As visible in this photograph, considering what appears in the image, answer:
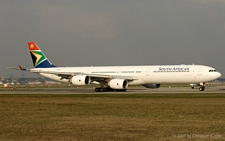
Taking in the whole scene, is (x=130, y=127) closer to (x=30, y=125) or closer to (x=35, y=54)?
(x=30, y=125)

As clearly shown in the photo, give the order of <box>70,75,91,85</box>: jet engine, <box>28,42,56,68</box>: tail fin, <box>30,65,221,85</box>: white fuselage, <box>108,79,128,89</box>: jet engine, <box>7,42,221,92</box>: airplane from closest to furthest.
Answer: <box>30,65,221,85</box>: white fuselage
<box>7,42,221,92</box>: airplane
<box>108,79,128,89</box>: jet engine
<box>70,75,91,85</box>: jet engine
<box>28,42,56,68</box>: tail fin

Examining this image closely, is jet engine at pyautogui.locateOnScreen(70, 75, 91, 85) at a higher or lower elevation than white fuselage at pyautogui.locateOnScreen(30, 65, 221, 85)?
lower

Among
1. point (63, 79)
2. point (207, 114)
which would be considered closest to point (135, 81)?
point (63, 79)

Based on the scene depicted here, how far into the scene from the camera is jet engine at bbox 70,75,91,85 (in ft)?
180

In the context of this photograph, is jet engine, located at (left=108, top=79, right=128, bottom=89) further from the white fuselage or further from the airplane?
the white fuselage

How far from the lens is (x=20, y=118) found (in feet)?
66.6

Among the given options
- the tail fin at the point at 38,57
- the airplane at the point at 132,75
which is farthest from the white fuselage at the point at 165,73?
the tail fin at the point at 38,57

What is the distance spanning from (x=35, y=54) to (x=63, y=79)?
740 cm

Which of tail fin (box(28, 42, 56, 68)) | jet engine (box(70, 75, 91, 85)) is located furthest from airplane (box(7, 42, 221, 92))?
tail fin (box(28, 42, 56, 68))

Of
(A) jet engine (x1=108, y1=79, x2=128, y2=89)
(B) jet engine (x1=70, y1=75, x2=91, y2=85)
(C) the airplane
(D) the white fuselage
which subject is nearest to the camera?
(D) the white fuselage

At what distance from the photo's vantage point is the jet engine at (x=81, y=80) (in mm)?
54737

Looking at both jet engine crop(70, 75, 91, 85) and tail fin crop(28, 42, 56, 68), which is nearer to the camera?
jet engine crop(70, 75, 91, 85)

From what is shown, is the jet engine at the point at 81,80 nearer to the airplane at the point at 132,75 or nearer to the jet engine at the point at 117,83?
the airplane at the point at 132,75

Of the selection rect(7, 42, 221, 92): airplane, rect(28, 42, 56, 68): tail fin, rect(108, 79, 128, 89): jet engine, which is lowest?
rect(108, 79, 128, 89): jet engine
